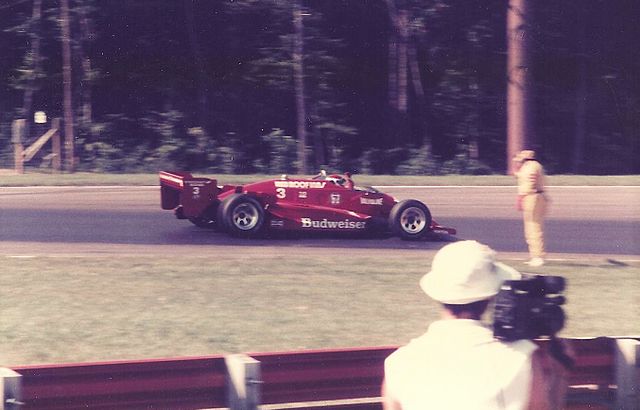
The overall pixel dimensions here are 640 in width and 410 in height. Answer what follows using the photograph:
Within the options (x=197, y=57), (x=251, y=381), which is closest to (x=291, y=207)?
(x=251, y=381)

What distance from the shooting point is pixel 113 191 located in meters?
22.2

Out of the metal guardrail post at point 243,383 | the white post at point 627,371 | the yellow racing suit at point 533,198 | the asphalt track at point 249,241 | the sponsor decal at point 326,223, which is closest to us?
the metal guardrail post at point 243,383

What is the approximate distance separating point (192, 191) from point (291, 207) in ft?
4.65

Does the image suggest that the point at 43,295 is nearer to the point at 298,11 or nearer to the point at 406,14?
the point at 298,11

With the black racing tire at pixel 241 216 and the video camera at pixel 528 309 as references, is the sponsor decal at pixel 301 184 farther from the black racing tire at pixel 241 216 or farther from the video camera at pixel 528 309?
the video camera at pixel 528 309

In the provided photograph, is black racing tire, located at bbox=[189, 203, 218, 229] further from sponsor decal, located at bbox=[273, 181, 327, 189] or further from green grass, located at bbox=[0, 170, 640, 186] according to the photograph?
green grass, located at bbox=[0, 170, 640, 186]

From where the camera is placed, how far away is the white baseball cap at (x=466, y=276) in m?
3.18

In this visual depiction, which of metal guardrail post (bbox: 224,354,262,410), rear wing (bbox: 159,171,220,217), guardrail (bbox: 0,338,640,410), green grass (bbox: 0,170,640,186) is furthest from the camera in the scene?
green grass (bbox: 0,170,640,186)

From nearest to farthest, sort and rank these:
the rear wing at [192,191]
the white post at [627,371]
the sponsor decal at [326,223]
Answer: the white post at [627,371] < the rear wing at [192,191] < the sponsor decal at [326,223]

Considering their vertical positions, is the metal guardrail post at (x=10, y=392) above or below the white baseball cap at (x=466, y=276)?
below

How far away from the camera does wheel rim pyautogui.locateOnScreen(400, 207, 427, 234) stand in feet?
53.4

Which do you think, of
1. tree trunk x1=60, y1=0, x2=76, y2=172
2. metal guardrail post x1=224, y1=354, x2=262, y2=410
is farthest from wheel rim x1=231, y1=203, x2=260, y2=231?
tree trunk x1=60, y1=0, x2=76, y2=172

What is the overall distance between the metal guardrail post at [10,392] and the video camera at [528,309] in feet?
11.5

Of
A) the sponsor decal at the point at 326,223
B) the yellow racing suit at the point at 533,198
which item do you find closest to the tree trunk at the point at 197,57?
the sponsor decal at the point at 326,223
